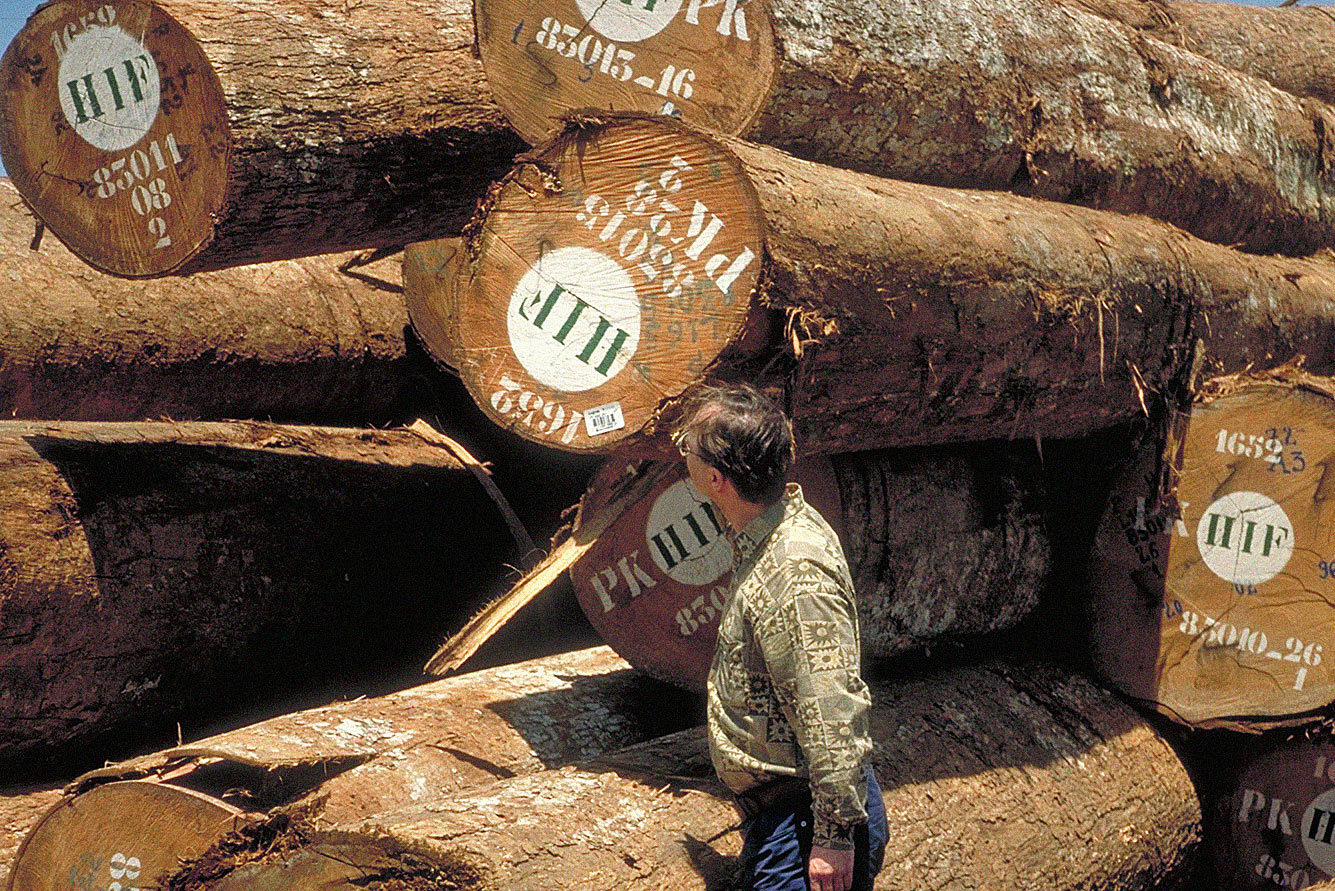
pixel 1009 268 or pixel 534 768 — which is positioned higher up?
pixel 1009 268

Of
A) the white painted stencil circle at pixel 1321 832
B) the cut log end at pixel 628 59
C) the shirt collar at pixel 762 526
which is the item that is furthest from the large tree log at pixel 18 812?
the white painted stencil circle at pixel 1321 832

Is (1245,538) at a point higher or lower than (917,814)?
higher

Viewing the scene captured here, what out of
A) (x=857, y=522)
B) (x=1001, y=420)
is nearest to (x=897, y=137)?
(x=1001, y=420)

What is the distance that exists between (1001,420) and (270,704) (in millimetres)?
2255

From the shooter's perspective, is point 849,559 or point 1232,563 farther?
point 1232,563

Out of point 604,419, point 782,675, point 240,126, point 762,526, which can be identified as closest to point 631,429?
point 604,419

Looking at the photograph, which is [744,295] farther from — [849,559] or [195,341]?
[195,341]

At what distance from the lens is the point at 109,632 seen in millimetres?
3391

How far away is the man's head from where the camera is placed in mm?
2260

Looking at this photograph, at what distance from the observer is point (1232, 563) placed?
381 centimetres

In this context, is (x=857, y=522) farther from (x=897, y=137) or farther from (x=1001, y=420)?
(x=897, y=137)

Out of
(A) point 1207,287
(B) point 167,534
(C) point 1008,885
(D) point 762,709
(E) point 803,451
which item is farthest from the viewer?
(A) point 1207,287

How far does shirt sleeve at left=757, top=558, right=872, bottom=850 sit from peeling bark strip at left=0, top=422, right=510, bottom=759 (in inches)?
78.5

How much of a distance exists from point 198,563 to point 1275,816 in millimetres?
3232
